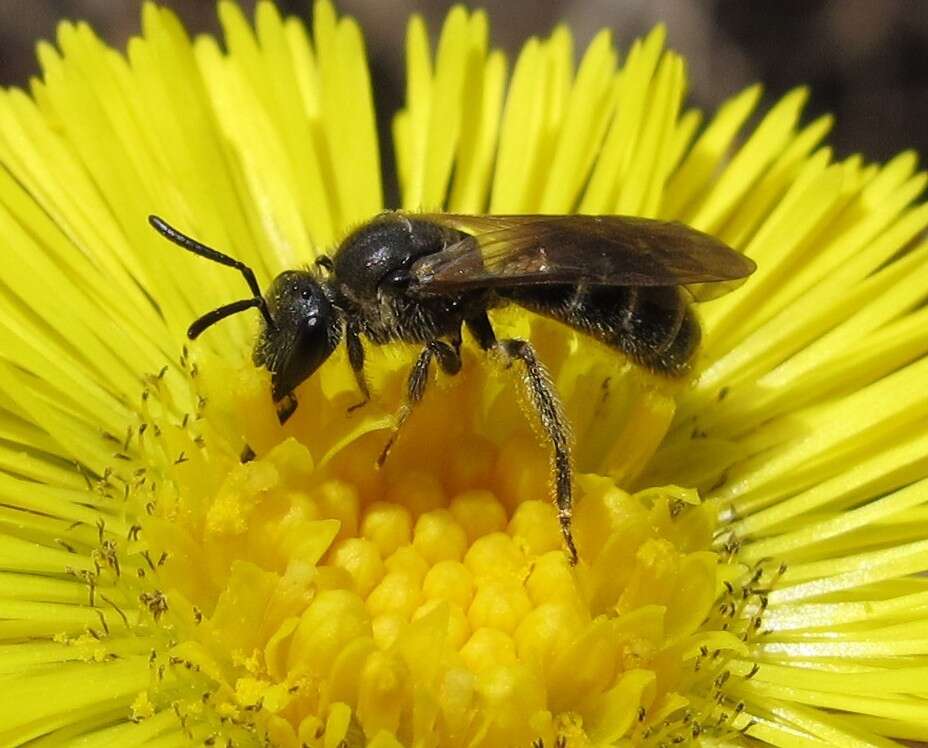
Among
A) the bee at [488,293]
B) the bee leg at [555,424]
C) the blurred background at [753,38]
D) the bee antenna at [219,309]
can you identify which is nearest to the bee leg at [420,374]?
the bee at [488,293]

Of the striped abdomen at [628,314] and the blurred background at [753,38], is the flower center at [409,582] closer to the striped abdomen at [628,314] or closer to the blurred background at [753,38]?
the striped abdomen at [628,314]

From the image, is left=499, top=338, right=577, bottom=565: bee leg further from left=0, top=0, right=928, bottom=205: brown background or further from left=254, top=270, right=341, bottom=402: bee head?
left=0, top=0, right=928, bottom=205: brown background

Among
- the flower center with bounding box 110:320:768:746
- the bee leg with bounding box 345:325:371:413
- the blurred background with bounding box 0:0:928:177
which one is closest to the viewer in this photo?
the flower center with bounding box 110:320:768:746

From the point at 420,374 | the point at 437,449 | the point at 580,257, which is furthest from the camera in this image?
the point at 437,449

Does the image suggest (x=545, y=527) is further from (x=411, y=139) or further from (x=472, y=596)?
(x=411, y=139)

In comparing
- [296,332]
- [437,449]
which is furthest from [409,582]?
[296,332]

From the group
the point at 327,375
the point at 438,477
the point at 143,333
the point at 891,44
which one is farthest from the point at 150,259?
the point at 891,44

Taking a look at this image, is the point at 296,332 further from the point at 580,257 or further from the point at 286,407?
the point at 580,257

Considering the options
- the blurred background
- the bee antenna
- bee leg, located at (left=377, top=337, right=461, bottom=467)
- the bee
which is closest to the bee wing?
the bee

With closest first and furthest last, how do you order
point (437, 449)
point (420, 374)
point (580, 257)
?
point (580, 257)
point (420, 374)
point (437, 449)

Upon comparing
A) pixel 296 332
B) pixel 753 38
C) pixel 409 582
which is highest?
pixel 753 38
